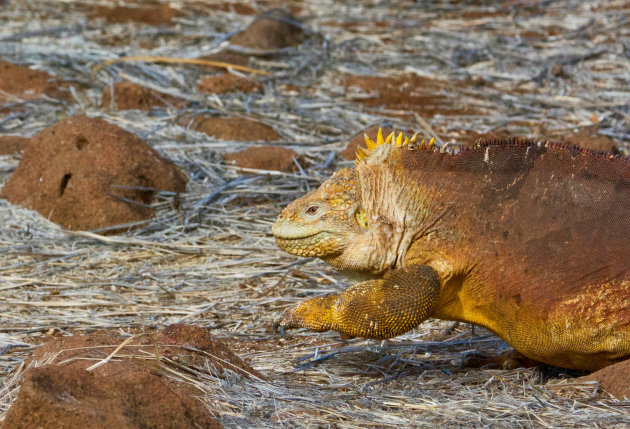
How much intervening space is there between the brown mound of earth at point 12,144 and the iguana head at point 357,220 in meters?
5.10

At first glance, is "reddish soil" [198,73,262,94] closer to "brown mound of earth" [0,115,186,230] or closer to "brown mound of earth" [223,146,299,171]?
"brown mound of earth" [223,146,299,171]

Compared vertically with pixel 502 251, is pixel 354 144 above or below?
below

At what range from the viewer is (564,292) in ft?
13.9

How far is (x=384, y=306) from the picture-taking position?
421cm

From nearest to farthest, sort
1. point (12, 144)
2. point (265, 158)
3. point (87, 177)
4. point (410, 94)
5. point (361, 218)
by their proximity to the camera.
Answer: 1. point (361, 218)
2. point (87, 177)
3. point (265, 158)
4. point (12, 144)
5. point (410, 94)

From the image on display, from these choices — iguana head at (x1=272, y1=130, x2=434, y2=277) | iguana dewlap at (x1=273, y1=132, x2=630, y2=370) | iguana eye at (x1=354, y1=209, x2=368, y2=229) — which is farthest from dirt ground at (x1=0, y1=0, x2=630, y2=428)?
iguana eye at (x1=354, y1=209, x2=368, y2=229)

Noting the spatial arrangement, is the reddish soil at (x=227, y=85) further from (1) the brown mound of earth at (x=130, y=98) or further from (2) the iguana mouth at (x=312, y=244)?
(2) the iguana mouth at (x=312, y=244)

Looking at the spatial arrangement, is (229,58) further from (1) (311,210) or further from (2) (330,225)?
(2) (330,225)

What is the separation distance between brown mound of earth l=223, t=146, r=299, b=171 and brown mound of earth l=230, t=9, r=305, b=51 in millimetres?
4775

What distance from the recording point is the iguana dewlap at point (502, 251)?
13.8 feet

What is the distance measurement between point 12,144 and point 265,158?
109 inches

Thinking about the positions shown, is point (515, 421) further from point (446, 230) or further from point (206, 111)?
point (206, 111)

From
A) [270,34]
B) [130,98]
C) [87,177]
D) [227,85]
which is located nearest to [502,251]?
[87,177]

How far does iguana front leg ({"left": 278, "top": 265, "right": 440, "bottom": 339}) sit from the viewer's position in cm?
423
